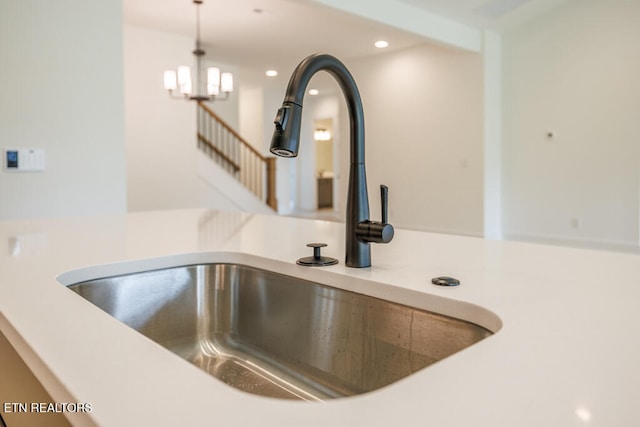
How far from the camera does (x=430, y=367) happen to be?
0.45 metres

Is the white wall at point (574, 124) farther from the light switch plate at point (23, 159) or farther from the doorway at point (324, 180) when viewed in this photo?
the light switch plate at point (23, 159)

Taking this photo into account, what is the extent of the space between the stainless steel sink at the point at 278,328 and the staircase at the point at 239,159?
21.9 ft

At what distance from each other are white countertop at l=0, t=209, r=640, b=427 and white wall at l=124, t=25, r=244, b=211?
4.73 meters

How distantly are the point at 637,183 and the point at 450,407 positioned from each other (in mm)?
6013

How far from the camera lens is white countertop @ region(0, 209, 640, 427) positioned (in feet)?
1.20

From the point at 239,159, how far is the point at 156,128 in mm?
2451

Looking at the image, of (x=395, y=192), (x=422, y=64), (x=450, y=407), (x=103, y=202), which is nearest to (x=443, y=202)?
(x=395, y=192)

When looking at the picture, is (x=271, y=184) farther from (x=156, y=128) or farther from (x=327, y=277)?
(x=327, y=277)

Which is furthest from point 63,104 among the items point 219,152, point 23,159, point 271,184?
point 271,184

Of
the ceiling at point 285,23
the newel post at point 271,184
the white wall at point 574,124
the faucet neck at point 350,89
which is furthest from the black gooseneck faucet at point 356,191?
the newel post at point 271,184

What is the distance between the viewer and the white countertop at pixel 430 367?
0.37 m

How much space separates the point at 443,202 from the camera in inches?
269

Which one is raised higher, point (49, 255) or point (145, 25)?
point (145, 25)

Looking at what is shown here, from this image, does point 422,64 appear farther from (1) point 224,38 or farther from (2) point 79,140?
(2) point 79,140
